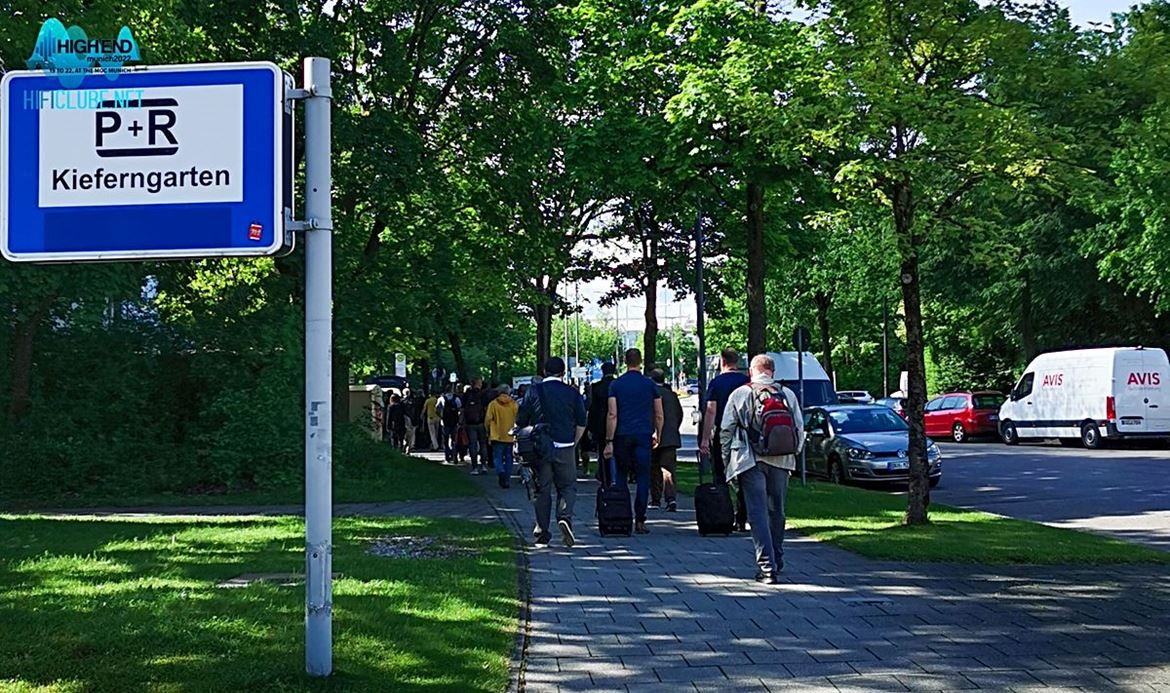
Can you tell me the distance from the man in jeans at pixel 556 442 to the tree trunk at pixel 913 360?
142 inches

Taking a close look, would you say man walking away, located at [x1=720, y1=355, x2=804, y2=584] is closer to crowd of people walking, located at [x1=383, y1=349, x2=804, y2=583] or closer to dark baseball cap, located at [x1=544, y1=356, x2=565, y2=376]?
crowd of people walking, located at [x1=383, y1=349, x2=804, y2=583]

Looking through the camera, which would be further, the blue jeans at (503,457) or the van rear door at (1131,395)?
the van rear door at (1131,395)

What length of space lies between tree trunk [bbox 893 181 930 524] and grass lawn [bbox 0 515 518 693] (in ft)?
14.8

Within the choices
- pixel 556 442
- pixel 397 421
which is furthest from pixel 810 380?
pixel 556 442

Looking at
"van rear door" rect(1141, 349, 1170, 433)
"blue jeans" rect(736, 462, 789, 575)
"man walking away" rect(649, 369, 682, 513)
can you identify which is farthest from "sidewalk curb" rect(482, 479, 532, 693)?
"van rear door" rect(1141, 349, 1170, 433)

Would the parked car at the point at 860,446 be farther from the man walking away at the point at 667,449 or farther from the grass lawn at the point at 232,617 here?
the grass lawn at the point at 232,617

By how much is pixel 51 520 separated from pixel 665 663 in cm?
1072

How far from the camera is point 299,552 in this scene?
1151 cm

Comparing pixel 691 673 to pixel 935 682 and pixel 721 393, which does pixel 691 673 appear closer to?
pixel 935 682

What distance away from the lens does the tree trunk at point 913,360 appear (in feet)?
43.2

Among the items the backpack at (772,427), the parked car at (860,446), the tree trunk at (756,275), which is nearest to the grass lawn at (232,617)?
the backpack at (772,427)

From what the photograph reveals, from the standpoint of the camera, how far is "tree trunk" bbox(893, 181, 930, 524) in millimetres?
13172

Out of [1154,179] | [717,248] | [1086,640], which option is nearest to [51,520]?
[1086,640]

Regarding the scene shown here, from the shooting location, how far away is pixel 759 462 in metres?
→ 10.2
